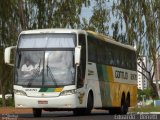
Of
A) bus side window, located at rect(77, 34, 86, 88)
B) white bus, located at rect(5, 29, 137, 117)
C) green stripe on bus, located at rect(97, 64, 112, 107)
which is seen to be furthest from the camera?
green stripe on bus, located at rect(97, 64, 112, 107)

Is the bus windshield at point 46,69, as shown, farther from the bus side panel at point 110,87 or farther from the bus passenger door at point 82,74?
the bus side panel at point 110,87

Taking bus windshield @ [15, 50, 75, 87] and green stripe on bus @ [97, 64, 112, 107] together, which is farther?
green stripe on bus @ [97, 64, 112, 107]

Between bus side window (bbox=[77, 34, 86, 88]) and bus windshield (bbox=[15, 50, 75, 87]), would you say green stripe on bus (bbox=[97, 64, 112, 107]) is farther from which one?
bus windshield (bbox=[15, 50, 75, 87])

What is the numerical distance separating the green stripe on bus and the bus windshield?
2.74m

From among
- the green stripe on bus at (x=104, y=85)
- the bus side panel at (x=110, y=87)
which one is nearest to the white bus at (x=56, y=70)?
the green stripe on bus at (x=104, y=85)

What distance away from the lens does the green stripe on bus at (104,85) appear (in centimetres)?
2576

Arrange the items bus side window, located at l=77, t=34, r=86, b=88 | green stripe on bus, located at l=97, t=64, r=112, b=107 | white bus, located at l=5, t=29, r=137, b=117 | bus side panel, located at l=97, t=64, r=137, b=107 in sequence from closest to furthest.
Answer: white bus, located at l=5, t=29, r=137, b=117 < bus side window, located at l=77, t=34, r=86, b=88 < green stripe on bus, located at l=97, t=64, r=112, b=107 < bus side panel, located at l=97, t=64, r=137, b=107

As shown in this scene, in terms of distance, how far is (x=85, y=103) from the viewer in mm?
23797

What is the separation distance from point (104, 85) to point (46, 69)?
4.39 m

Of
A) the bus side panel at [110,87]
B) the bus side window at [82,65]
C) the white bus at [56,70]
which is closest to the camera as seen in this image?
the white bus at [56,70]

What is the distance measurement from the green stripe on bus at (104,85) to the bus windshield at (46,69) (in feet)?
8.98

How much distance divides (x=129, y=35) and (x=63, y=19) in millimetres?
8270

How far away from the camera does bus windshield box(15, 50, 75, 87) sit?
22859 millimetres

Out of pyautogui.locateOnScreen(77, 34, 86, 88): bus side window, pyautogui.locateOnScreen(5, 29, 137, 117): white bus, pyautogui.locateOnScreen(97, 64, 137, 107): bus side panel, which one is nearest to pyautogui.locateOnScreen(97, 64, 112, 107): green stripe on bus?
pyautogui.locateOnScreen(97, 64, 137, 107): bus side panel
